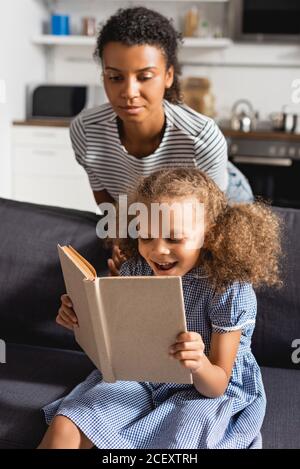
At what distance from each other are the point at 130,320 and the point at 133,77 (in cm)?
71

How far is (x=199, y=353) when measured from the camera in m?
1.20

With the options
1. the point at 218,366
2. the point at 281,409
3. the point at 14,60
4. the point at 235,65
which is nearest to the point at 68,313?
the point at 218,366

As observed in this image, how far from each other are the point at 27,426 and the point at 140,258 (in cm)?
46

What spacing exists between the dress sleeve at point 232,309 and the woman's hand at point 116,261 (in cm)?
31

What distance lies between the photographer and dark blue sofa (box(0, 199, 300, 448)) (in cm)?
141

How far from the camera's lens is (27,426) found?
1343 millimetres

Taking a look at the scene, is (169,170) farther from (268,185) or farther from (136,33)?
(268,185)

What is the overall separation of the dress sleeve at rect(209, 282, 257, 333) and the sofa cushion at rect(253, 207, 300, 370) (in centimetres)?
25

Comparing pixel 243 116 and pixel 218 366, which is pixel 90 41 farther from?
pixel 218 366

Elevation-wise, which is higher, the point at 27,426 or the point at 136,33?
the point at 136,33

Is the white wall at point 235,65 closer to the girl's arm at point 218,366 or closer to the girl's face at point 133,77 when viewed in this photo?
the girl's face at point 133,77

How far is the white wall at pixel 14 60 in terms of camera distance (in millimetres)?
3775

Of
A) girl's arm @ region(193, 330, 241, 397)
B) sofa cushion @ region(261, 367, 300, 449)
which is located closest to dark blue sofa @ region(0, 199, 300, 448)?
sofa cushion @ region(261, 367, 300, 449)
